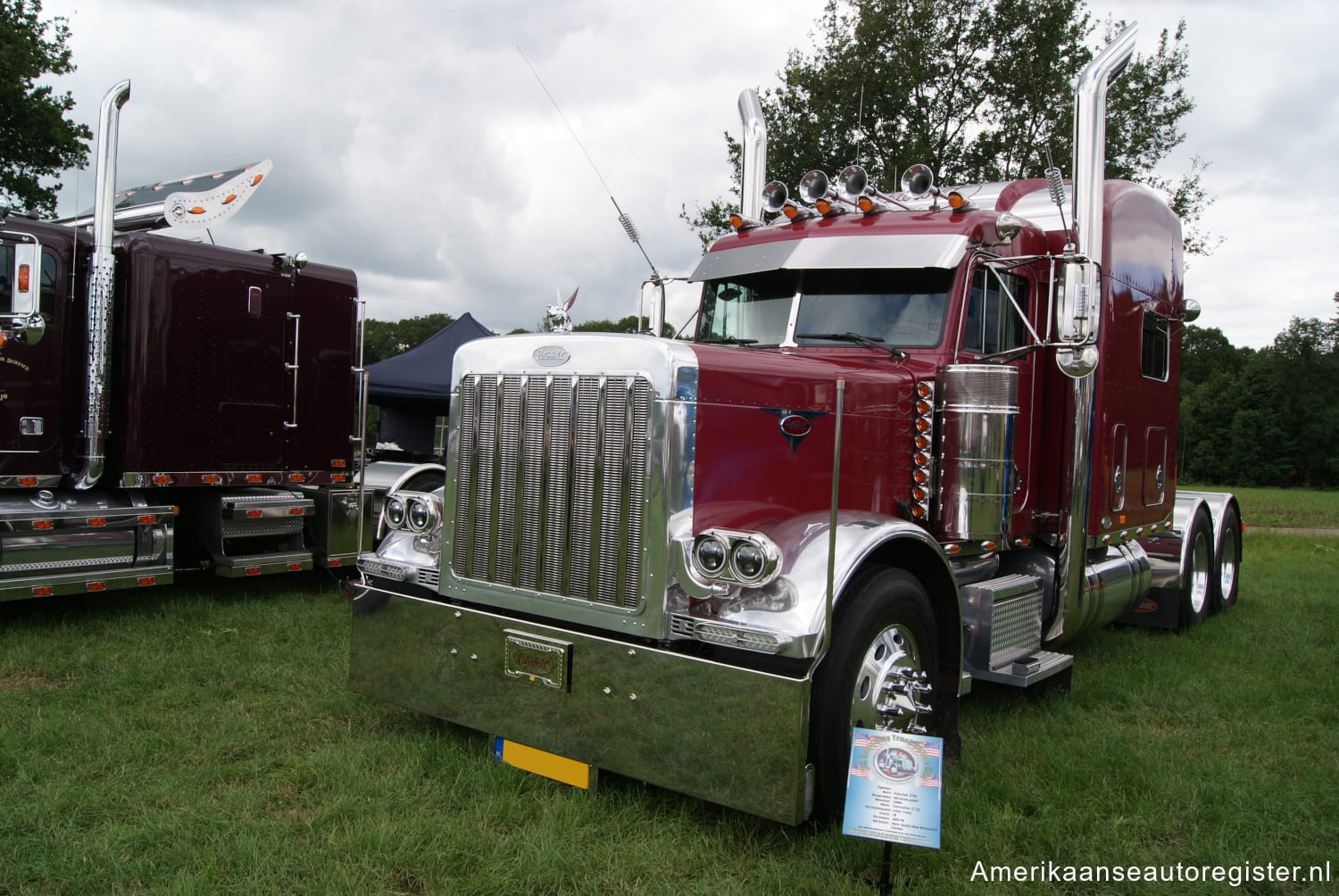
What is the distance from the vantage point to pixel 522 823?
3660mm

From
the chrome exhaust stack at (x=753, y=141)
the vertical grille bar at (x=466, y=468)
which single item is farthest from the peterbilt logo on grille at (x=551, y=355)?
the chrome exhaust stack at (x=753, y=141)

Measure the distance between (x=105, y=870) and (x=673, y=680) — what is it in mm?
1981

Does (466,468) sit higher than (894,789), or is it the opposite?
(466,468)

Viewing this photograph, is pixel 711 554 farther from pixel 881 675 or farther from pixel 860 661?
pixel 881 675

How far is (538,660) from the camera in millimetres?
3805

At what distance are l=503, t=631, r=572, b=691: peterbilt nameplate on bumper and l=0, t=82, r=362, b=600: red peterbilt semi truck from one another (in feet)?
14.0

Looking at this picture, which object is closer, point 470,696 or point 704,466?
point 704,466

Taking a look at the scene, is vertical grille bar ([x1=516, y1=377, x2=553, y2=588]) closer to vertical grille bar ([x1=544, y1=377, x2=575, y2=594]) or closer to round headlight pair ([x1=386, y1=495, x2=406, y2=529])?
vertical grille bar ([x1=544, y1=377, x2=575, y2=594])

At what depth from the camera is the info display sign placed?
297 centimetres

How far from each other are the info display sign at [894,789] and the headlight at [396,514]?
246 cm

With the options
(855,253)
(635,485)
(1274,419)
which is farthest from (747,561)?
(1274,419)

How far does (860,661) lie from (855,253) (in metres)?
2.20

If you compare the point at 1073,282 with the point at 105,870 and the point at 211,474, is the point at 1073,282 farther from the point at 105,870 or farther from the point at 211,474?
the point at 211,474

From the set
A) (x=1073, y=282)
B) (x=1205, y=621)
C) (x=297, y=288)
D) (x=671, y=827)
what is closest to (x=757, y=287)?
(x=1073, y=282)
